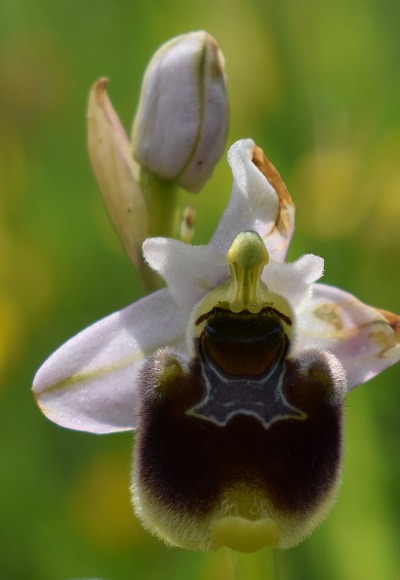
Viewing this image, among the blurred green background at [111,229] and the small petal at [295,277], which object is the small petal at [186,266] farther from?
the blurred green background at [111,229]

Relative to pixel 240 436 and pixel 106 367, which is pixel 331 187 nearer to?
pixel 106 367

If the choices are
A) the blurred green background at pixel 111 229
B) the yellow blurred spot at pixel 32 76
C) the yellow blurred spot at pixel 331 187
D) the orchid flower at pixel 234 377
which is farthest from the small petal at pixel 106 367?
the yellow blurred spot at pixel 32 76

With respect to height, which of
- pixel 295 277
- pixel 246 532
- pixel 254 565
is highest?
pixel 295 277

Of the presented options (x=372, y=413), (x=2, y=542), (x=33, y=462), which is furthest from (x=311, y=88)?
(x=2, y=542)

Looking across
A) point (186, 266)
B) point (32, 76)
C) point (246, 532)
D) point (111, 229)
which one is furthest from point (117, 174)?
point (32, 76)

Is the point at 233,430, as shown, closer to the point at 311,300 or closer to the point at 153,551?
the point at 311,300
